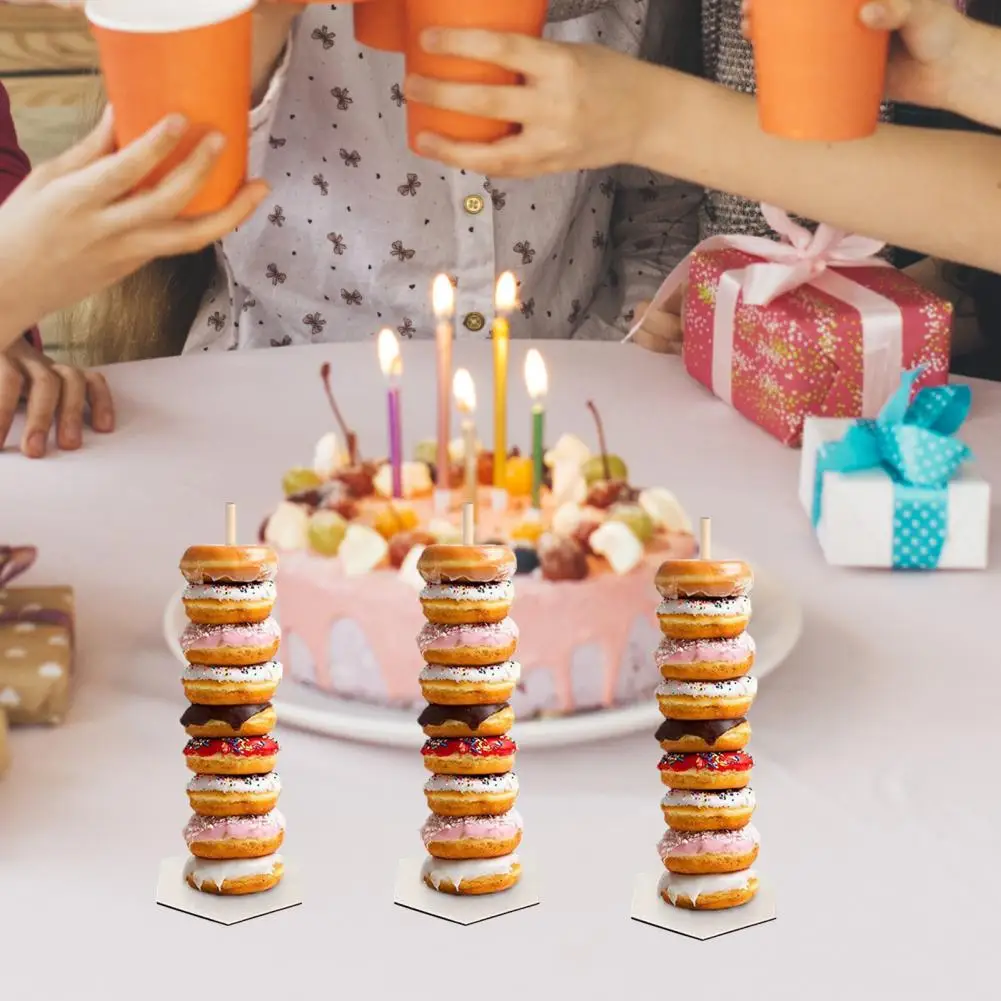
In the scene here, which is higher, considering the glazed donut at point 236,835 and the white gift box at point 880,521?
the glazed donut at point 236,835

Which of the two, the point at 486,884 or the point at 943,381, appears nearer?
the point at 486,884

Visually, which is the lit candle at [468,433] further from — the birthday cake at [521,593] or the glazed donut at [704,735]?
the glazed donut at [704,735]

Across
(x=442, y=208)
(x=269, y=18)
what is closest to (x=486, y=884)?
(x=269, y=18)

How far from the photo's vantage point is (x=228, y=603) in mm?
665

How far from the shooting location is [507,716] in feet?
2.23

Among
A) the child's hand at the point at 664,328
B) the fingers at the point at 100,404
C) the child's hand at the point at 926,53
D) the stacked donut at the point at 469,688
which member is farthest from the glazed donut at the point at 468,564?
the child's hand at the point at 664,328

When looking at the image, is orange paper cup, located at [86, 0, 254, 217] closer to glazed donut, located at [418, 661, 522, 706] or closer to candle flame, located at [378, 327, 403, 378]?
candle flame, located at [378, 327, 403, 378]

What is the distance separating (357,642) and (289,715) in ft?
0.22

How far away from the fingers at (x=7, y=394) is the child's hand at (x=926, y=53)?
2.74 ft

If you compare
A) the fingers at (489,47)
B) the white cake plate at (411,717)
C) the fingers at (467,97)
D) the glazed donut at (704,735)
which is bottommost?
the white cake plate at (411,717)

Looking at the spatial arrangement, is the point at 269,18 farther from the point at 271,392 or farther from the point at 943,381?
the point at 943,381

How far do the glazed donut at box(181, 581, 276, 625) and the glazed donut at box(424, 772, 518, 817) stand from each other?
11 cm

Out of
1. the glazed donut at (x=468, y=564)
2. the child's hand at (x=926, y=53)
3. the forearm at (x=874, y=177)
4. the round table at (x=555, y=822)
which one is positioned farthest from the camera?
the forearm at (x=874, y=177)

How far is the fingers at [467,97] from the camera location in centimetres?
110
